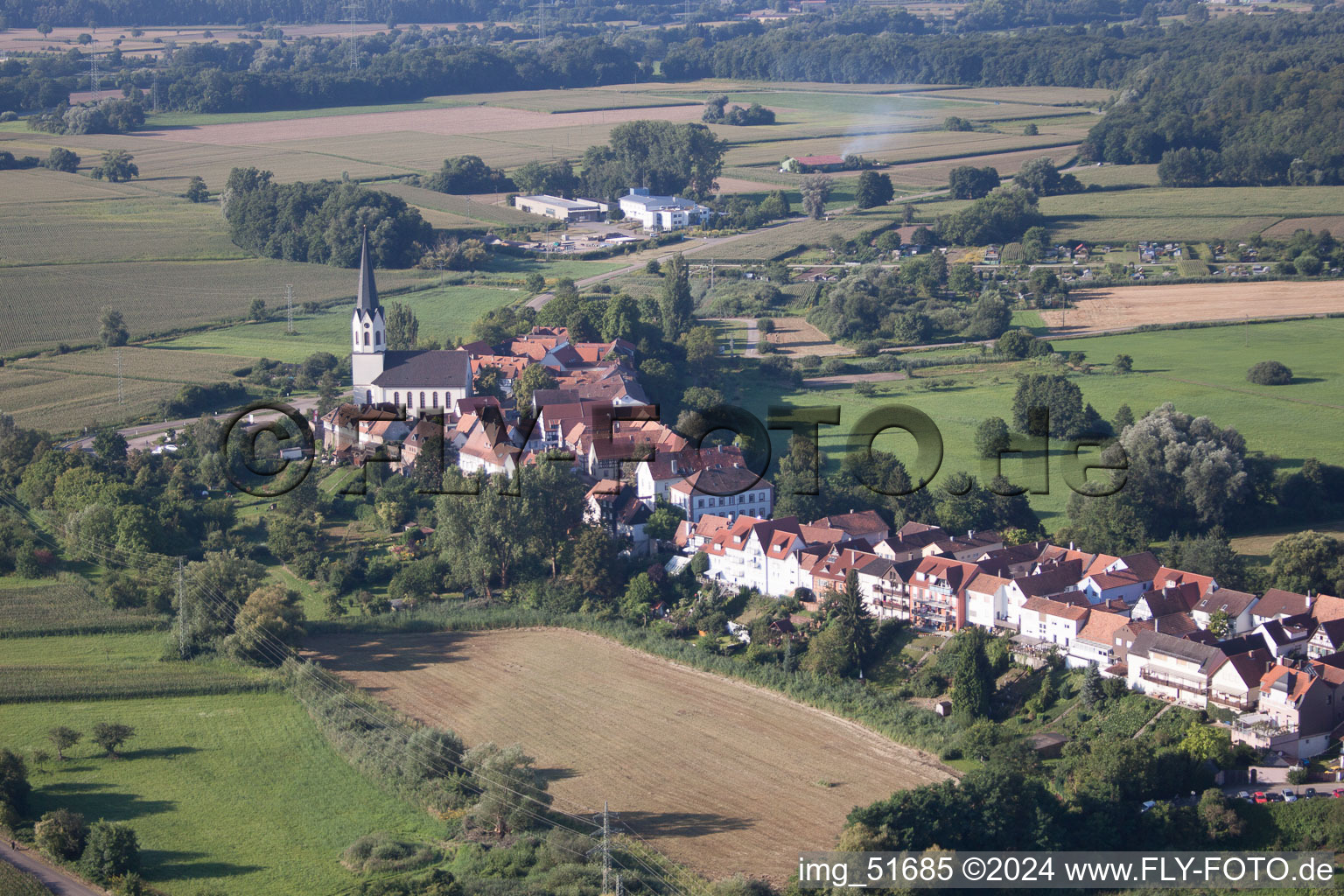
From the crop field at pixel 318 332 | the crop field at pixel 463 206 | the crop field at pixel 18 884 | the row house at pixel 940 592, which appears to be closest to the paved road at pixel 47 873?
the crop field at pixel 18 884

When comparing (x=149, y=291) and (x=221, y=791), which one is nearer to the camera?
(x=221, y=791)

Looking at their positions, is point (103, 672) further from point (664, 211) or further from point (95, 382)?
point (664, 211)

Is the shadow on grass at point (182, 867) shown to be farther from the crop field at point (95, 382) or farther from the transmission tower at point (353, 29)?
the transmission tower at point (353, 29)

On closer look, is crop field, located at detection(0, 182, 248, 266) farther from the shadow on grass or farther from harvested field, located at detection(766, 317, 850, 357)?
the shadow on grass

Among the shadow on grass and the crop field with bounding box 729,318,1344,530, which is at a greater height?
the crop field with bounding box 729,318,1344,530

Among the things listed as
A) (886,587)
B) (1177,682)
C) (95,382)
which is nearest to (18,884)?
(886,587)

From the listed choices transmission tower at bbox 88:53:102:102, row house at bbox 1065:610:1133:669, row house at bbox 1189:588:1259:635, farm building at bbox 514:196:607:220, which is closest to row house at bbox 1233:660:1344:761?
row house at bbox 1065:610:1133:669
